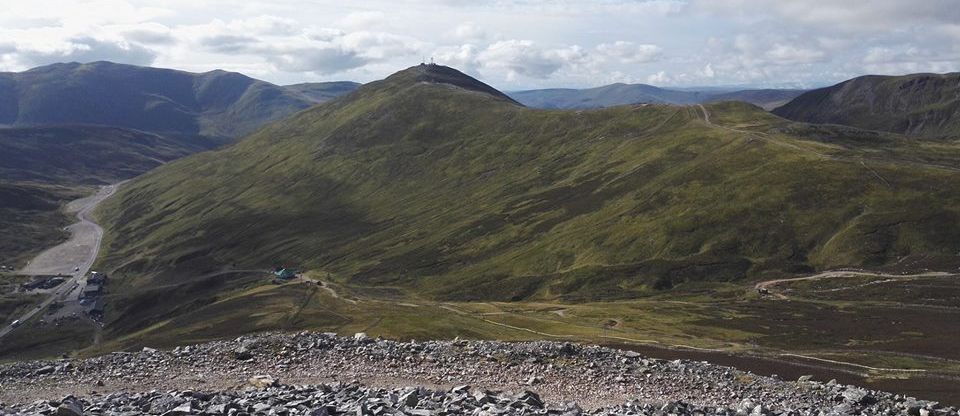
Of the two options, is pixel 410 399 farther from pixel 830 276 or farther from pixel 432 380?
pixel 830 276

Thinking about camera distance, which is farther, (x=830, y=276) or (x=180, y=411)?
(x=830, y=276)

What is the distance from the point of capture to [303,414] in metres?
30.5

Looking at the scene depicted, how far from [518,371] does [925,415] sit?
26920 millimetres

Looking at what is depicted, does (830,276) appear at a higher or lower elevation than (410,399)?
lower

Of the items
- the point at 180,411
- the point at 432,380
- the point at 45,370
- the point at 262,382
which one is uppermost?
the point at 180,411

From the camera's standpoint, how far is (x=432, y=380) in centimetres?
4803

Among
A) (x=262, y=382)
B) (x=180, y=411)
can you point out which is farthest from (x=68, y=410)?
(x=262, y=382)

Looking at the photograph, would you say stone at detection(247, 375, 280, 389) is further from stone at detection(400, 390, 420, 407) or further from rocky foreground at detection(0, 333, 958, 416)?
stone at detection(400, 390, 420, 407)

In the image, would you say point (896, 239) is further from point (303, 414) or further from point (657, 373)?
point (303, 414)

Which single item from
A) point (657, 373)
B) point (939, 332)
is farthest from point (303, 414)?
point (939, 332)

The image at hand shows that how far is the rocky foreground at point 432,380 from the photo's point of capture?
3891 cm

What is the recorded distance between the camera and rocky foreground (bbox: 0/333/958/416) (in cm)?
3891

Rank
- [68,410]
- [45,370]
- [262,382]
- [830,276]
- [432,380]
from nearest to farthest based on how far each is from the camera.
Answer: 1. [68,410]
2. [262,382]
3. [432,380]
4. [45,370]
5. [830,276]

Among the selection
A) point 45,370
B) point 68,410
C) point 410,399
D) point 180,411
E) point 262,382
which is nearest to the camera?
point 180,411
